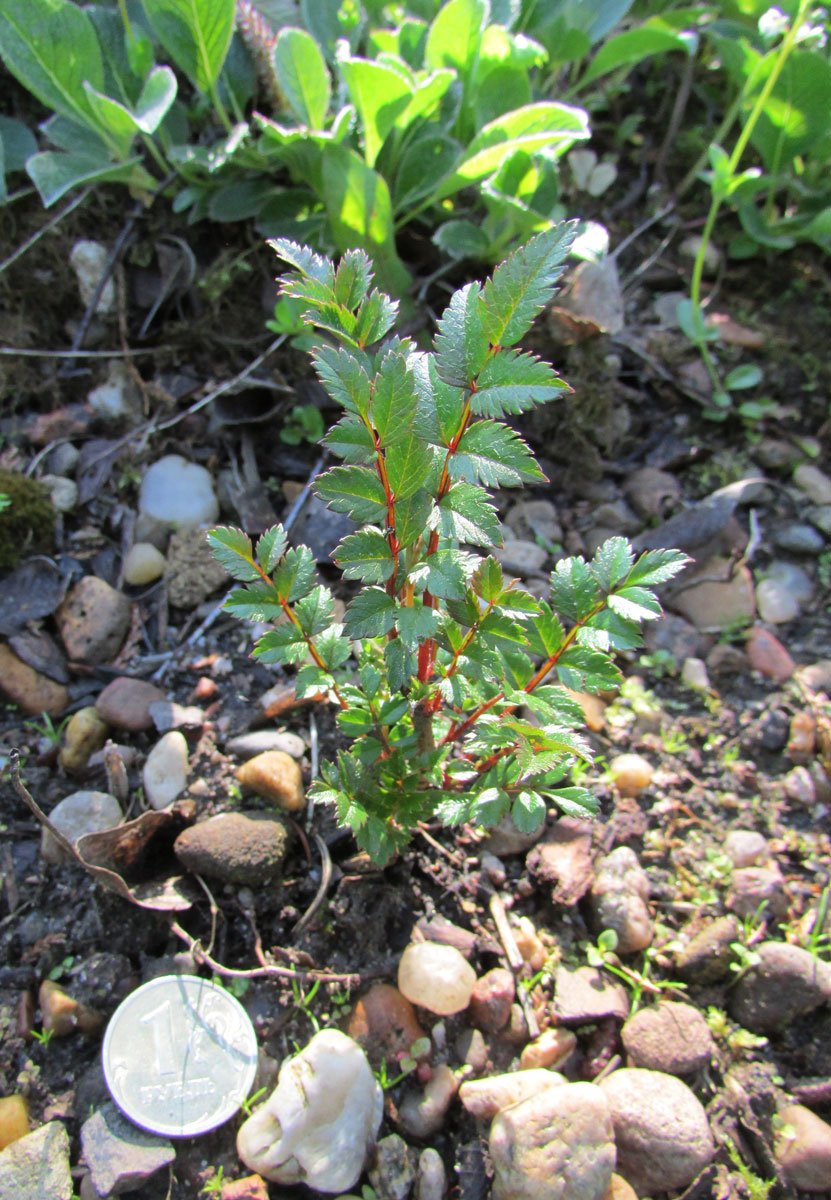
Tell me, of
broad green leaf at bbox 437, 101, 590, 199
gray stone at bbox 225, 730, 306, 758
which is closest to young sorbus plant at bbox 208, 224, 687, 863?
gray stone at bbox 225, 730, 306, 758

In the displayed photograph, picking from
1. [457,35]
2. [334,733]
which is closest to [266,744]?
[334,733]

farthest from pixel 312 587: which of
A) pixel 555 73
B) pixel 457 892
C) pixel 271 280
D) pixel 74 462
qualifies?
pixel 555 73

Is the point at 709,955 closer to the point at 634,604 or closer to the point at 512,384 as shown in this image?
the point at 634,604

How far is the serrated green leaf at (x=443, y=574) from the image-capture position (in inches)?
43.1

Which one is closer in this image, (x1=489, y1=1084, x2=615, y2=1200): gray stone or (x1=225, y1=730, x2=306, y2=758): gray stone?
(x1=489, y1=1084, x2=615, y2=1200): gray stone

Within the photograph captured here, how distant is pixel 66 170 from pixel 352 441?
1.62 meters

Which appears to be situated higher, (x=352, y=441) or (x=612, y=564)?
(x=352, y=441)

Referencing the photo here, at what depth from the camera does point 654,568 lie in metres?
1.27

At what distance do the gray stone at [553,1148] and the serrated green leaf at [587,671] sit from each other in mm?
772

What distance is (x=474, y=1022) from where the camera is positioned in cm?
160

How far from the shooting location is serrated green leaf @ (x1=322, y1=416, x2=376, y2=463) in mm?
1081

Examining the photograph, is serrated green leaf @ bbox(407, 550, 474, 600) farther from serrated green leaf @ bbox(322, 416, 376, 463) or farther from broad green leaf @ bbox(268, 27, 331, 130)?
broad green leaf @ bbox(268, 27, 331, 130)

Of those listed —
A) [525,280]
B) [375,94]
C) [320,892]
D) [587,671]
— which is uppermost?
[375,94]

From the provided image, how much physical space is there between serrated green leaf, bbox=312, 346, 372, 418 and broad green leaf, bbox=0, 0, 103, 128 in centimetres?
160
